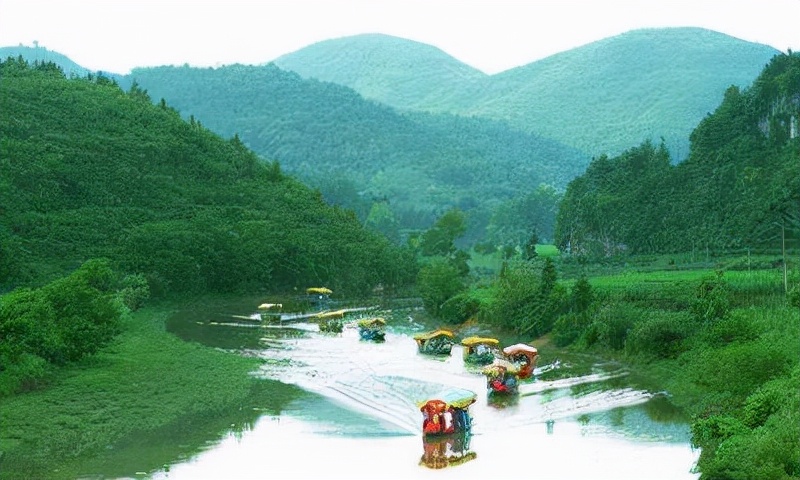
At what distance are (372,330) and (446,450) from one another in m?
22.8

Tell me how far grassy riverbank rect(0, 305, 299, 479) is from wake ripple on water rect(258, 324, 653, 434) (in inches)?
88.2

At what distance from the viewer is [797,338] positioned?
3903cm

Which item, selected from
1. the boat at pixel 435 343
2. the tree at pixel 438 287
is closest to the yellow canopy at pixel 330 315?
the tree at pixel 438 287

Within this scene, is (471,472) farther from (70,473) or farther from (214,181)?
(214,181)

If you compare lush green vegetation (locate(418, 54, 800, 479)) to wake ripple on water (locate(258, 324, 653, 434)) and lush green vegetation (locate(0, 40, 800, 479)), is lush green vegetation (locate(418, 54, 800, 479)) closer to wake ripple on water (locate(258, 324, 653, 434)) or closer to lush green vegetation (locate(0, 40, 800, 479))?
lush green vegetation (locate(0, 40, 800, 479))

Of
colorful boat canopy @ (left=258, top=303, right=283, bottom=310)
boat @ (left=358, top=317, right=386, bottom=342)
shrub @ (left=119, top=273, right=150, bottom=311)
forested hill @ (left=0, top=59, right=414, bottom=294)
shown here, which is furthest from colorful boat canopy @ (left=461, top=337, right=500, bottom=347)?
forested hill @ (left=0, top=59, right=414, bottom=294)

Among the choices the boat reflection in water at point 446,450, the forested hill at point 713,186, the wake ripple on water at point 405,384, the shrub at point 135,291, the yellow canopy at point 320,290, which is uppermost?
the forested hill at point 713,186

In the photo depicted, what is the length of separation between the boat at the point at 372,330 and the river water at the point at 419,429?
3245 mm

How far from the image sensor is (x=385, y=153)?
576 ft

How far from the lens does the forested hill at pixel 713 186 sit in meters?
69.8

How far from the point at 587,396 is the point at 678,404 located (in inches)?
137

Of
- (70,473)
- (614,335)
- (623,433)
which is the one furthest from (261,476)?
(614,335)

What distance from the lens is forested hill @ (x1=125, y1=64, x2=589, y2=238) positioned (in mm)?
155750

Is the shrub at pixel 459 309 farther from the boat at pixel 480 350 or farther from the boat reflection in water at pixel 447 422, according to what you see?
the boat reflection in water at pixel 447 422
